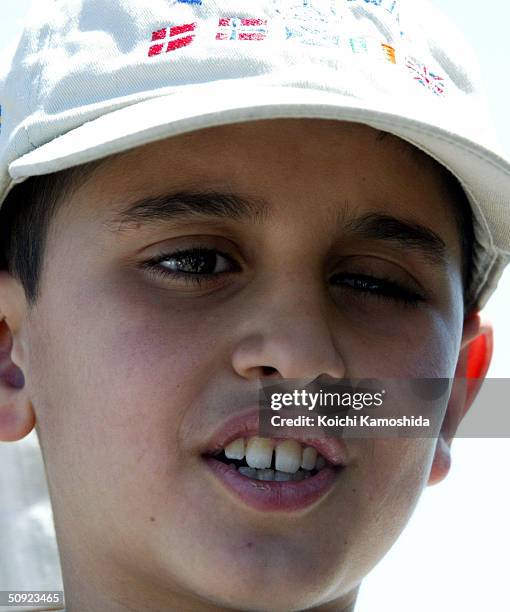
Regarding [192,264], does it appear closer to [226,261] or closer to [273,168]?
[226,261]

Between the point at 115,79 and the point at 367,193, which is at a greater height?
the point at 115,79

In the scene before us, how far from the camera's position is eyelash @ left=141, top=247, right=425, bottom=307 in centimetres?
145

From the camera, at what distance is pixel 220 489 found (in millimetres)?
1355

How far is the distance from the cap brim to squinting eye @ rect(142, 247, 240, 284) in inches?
7.5

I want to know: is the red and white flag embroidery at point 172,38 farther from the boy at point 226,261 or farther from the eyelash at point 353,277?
the eyelash at point 353,277

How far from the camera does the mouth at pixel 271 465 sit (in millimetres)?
1354

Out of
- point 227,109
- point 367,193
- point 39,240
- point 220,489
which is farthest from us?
point 39,240

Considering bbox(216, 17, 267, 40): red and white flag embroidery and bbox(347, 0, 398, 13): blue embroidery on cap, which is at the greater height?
bbox(216, 17, 267, 40): red and white flag embroidery

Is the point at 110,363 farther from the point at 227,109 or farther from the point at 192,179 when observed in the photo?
the point at 227,109

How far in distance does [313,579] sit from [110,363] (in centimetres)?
39

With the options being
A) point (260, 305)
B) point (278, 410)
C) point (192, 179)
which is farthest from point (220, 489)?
point (192, 179)

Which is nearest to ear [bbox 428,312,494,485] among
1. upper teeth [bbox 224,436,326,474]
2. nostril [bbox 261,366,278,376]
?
upper teeth [bbox 224,436,326,474]

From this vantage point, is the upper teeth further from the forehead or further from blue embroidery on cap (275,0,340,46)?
blue embroidery on cap (275,0,340,46)

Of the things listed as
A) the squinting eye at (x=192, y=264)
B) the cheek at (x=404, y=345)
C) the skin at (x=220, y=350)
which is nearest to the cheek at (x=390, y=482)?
the skin at (x=220, y=350)
